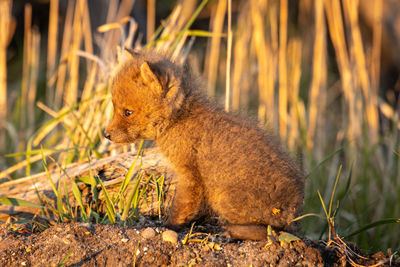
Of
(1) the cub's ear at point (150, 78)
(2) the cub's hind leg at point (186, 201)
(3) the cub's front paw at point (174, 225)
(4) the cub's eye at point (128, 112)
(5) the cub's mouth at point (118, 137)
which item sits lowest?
(3) the cub's front paw at point (174, 225)

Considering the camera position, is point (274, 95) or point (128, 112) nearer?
point (128, 112)

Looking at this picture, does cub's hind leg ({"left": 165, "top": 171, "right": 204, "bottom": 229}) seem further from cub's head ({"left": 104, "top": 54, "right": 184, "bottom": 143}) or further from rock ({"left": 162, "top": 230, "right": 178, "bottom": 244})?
cub's head ({"left": 104, "top": 54, "right": 184, "bottom": 143})

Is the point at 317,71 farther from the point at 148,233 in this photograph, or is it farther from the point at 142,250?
the point at 142,250

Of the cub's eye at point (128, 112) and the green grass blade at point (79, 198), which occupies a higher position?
the cub's eye at point (128, 112)

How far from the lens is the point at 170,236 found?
2.49 metres

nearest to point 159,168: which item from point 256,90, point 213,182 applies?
point 213,182

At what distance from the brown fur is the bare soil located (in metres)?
0.17

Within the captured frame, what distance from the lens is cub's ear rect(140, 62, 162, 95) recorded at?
2.73 m

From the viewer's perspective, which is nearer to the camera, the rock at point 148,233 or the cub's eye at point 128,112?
the rock at point 148,233

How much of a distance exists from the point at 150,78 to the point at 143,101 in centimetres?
17

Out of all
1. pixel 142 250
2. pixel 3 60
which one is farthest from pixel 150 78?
pixel 3 60

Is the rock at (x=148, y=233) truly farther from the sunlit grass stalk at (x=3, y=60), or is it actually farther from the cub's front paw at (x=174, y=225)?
the sunlit grass stalk at (x=3, y=60)

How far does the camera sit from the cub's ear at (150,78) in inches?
108

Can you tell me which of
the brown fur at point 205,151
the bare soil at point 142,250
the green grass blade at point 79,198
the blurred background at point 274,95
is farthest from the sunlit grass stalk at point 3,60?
the bare soil at point 142,250
